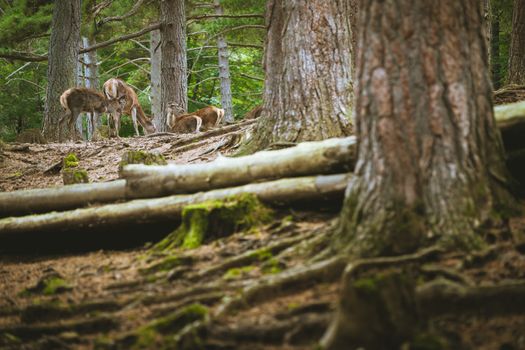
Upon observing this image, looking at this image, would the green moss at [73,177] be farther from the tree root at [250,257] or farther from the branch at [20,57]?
the branch at [20,57]

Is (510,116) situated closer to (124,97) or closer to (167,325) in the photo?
(167,325)

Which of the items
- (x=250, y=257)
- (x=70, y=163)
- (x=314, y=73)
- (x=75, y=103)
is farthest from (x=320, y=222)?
(x=75, y=103)

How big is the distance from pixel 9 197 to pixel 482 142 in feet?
16.3

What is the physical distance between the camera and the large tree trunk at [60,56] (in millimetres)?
13539

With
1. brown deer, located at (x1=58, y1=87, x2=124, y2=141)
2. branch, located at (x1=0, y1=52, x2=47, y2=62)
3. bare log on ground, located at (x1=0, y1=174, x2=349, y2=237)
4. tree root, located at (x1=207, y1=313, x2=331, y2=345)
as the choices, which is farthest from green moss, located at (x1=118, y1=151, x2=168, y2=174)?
branch, located at (x1=0, y1=52, x2=47, y2=62)

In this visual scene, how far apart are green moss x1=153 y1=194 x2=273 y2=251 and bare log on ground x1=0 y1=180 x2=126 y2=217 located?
115cm

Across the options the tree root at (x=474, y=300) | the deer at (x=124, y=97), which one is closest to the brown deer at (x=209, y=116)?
the deer at (x=124, y=97)

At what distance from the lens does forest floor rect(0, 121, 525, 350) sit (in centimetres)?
293

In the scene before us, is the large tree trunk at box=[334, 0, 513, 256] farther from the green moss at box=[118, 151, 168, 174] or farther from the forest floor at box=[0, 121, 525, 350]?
the green moss at box=[118, 151, 168, 174]

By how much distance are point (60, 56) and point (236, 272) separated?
37.9 ft

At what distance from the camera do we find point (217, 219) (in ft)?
15.2

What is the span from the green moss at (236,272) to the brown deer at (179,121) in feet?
37.4

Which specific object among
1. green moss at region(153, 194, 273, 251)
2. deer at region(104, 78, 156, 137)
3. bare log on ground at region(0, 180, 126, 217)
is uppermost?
deer at region(104, 78, 156, 137)

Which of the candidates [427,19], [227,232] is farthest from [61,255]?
[427,19]
